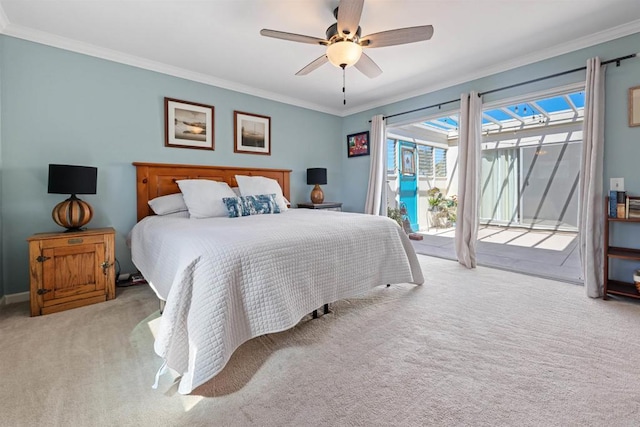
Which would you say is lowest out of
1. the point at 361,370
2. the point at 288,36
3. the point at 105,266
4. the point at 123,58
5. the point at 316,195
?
the point at 361,370

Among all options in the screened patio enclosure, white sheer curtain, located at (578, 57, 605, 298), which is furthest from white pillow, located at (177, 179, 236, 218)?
white sheer curtain, located at (578, 57, 605, 298)

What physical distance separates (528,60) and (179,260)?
402cm

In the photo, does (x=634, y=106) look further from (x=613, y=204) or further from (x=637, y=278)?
(x=637, y=278)

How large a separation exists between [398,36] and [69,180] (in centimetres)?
297

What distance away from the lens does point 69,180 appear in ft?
7.97

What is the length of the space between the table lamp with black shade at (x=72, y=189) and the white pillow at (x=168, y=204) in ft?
1.83

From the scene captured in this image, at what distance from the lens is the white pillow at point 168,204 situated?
3.06 m

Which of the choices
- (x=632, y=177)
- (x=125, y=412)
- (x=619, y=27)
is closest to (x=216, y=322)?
(x=125, y=412)

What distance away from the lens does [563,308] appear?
2.35m

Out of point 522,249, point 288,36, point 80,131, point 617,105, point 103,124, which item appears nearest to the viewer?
point 288,36

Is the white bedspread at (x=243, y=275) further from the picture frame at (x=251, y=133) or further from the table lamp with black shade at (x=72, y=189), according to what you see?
the picture frame at (x=251, y=133)

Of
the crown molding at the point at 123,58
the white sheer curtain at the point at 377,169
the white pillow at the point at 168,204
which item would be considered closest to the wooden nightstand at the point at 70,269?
the white pillow at the point at 168,204

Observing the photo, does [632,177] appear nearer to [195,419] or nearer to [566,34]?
[566,34]

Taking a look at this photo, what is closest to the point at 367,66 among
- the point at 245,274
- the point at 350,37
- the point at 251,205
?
the point at 350,37
